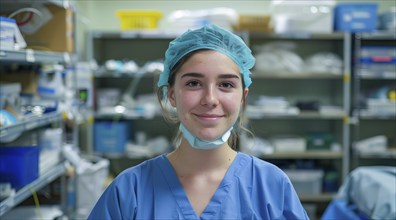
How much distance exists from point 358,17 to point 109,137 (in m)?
2.65

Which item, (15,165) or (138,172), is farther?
(15,165)

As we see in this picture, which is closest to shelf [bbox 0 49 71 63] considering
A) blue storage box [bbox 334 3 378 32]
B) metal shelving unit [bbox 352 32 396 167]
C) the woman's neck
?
the woman's neck

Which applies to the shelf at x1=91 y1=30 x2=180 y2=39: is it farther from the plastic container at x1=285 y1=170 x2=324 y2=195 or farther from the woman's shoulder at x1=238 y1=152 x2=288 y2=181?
the woman's shoulder at x1=238 y1=152 x2=288 y2=181

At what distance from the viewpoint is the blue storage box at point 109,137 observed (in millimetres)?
3889

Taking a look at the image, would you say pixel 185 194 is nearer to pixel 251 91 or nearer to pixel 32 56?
pixel 32 56

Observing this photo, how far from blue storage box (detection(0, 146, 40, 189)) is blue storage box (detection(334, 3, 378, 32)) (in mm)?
3052

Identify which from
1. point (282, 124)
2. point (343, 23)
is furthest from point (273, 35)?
point (282, 124)

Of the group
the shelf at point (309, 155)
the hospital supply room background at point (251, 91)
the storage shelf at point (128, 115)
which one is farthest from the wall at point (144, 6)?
the shelf at point (309, 155)

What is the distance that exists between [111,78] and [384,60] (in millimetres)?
2797

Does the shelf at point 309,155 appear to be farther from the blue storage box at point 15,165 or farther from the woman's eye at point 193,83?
the woman's eye at point 193,83

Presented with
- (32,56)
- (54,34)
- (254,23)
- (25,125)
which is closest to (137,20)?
(254,23)

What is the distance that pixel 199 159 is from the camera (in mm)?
1387

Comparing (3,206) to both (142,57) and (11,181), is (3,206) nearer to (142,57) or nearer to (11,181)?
(11,181)

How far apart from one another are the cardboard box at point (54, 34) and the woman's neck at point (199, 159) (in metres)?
1.56
